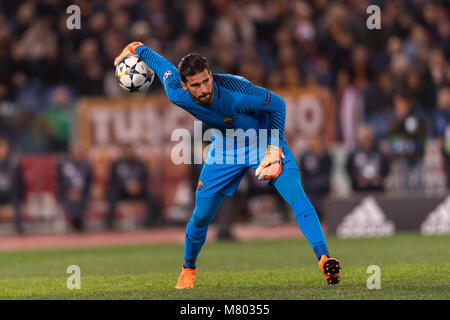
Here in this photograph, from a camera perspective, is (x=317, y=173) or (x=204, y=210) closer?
(x=204, y=210)

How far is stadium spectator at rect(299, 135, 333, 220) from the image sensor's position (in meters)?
16.7

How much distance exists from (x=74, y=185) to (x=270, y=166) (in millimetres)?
11157

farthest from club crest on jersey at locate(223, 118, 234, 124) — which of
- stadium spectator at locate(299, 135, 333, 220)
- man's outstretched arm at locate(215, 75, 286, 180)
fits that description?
stadium spectator at locate(299, 135, 333, 220)

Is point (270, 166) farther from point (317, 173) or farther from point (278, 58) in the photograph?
point (278, 58)

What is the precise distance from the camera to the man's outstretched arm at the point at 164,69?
7433 mm

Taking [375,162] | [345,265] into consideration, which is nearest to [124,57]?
[345,265]

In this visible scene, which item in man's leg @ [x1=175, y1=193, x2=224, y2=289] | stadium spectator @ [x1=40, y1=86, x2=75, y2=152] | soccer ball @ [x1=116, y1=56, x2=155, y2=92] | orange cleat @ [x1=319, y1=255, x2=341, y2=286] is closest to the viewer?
orange cleat @ [x1=319, y1=255, x2=341, y2=286]

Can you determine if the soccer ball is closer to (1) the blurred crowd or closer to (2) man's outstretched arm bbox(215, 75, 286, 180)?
(2) man's outstretched arm bbox(215, 75, 286, 180)

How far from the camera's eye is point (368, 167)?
16.0 meters

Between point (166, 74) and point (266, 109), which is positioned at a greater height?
point (166, 74)

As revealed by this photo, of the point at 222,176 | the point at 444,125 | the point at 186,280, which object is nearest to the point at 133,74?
the point at 222,176

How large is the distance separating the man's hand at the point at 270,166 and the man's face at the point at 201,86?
→ 69 cm

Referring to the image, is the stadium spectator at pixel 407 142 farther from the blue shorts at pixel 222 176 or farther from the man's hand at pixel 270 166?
the man's hand at pixel 270 166

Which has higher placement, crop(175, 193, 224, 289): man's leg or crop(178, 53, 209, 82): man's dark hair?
crop(178, 53, 209, 82): man's dark hair
